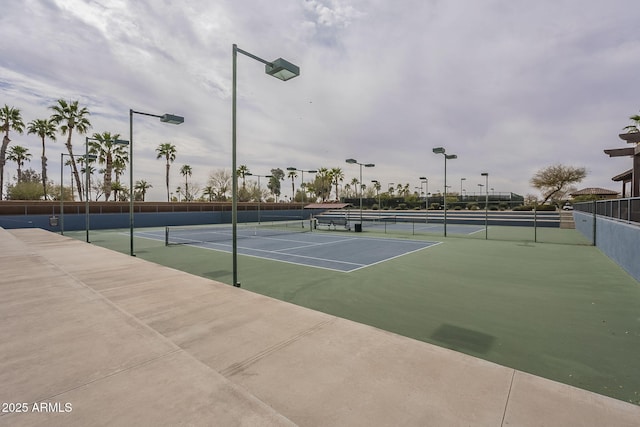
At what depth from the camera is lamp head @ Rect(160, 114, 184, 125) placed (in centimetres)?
1196

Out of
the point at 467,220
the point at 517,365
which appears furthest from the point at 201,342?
the point at 467,220

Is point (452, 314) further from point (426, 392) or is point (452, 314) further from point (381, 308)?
point (426, 392)

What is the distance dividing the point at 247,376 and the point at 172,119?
454 inches

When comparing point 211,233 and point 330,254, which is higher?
point 211,233

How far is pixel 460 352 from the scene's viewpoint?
443cm

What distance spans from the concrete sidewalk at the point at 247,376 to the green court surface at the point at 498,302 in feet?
2.90

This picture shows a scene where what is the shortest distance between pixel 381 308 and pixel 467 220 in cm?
3543

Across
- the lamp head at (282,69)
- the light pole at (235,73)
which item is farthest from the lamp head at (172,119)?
the lamp head at (282,69)

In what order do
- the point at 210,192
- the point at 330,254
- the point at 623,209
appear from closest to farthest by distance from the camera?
1. the point at 623,209
2. the point at 330,254
3. the point at 210,192

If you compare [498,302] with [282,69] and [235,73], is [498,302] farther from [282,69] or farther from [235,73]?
[235,73]

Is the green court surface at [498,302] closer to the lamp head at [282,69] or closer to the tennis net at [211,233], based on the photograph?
the lamp head at [282,69]

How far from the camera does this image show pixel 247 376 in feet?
11.8

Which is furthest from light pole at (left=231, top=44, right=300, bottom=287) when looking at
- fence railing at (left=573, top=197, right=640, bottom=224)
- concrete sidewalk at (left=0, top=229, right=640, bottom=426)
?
fence railing at (left=573, top=197, right=640, bottom=224)

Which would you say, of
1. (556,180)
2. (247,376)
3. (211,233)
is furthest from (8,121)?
(556,180)
